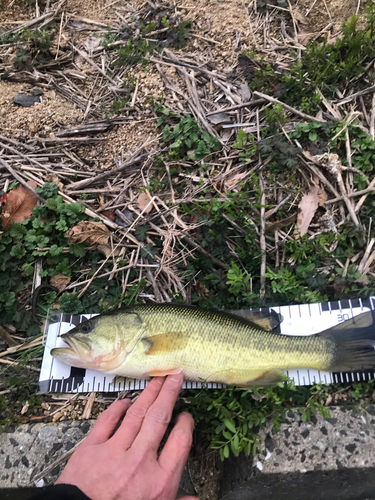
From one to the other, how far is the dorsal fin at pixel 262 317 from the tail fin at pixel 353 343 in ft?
1.61

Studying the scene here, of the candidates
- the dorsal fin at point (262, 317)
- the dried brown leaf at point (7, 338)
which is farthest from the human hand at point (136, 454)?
the dried brown leaf at point (7, 338)

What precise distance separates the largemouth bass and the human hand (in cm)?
29

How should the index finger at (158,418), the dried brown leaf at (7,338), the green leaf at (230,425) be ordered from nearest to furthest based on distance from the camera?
the index finger at (158,418)
the green leaf at (230,425)
the dried brown leaf at (7,338)

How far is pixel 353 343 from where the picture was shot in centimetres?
337

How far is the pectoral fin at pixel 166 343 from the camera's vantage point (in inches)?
130

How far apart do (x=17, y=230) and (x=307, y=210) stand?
3.59m

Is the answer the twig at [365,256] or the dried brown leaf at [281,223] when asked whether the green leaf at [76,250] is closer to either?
the dried brown leaf at [281,223]

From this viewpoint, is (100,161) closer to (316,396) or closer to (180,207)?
(180,207)

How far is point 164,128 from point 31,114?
1905mm

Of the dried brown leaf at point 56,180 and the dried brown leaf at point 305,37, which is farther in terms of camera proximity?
the dried brown leaf at point 305,37

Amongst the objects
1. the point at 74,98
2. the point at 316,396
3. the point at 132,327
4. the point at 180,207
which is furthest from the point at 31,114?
the point at 316,396

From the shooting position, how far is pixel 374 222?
3.82 m

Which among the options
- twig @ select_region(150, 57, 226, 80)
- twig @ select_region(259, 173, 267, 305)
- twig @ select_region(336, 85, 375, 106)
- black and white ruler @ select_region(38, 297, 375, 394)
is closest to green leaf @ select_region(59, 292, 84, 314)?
black and white ruler @ select_region(38, 297, 375, 394)

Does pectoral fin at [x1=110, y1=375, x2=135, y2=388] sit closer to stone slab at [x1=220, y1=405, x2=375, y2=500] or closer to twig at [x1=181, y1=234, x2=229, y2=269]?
stone slab at [x1=220, y1=405, x2=375, y2=500]
